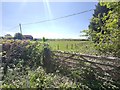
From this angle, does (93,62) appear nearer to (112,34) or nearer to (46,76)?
(112,34)

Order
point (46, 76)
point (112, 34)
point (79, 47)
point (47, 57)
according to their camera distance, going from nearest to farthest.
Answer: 1. point (112, 34)
2. point (46, 76)
3. point (47, 57)
4. point (79, 47)

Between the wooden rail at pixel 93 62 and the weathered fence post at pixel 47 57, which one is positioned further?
the weathered fence post at pixel 47 57

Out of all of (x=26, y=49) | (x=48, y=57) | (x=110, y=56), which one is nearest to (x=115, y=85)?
(x=110, y=56)

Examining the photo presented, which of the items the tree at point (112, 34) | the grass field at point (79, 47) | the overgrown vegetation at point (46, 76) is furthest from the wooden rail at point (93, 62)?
the grass field at point (79, 47)

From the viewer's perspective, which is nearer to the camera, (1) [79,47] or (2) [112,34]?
(2) [112,34]

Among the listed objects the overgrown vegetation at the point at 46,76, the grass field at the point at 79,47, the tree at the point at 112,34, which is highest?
the tree at the point at 112,34

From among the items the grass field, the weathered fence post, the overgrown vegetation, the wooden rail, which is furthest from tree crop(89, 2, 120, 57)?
the weathered fence post

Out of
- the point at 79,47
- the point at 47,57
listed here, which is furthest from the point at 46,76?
the point at 79,47

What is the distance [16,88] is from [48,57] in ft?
12.4

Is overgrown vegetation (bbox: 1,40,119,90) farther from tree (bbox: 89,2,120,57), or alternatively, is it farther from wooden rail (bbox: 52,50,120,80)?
tree (bbox: 89,2,120,57)

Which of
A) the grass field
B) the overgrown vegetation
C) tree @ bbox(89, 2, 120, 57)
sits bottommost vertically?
the overgrown vegetation

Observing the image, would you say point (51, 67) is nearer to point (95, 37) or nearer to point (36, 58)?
point (36, 58)

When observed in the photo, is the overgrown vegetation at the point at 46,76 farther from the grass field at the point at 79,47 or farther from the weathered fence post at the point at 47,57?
the grass field at the point at 79,47

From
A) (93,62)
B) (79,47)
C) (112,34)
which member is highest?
(112,34)
